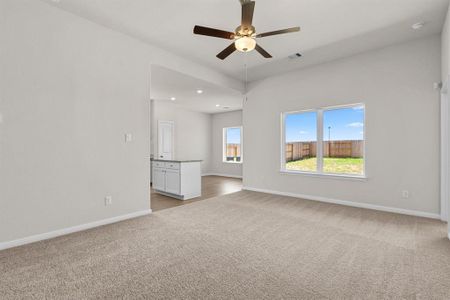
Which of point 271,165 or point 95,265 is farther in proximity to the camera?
point 271,165

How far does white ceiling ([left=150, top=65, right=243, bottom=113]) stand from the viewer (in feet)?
15.0

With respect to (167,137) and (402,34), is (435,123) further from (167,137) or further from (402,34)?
(167,137)

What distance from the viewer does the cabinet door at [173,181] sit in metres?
4.88

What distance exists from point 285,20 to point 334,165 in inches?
120

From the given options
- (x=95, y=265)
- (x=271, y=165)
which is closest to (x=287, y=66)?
(x=271, y=165)

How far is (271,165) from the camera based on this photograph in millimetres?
5422

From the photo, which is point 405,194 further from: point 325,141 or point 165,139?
point 165,139

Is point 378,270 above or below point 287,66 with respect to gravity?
below

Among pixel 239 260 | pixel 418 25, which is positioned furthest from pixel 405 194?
pixel 239 260

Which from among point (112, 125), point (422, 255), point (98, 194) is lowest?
point (422, 255)

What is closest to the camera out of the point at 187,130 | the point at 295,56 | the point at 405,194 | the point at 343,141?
the point at 405,194

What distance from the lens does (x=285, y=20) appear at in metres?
3.06

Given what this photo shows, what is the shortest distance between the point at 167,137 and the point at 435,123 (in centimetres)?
712

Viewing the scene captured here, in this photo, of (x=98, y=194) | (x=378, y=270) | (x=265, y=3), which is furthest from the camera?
(x=98, y=194)
